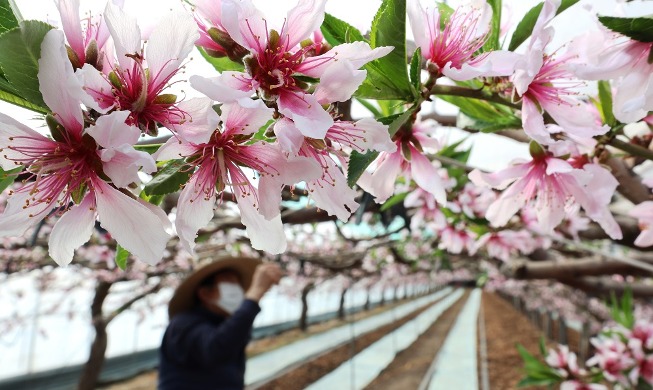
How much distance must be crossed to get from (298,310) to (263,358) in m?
7.42

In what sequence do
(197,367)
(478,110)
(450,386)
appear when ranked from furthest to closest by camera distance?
(450,386) → (197,367) → (478,110)

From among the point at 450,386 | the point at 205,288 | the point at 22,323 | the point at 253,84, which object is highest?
the point at 253,84

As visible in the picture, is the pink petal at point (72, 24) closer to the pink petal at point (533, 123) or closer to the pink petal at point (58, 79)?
the pink petal at point (58, 79)

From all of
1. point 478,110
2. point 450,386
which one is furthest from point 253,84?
point 450,386

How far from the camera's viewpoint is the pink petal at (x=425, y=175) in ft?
2.12

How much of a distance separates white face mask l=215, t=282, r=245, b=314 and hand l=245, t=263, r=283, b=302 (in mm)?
297

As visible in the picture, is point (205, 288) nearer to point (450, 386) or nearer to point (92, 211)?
point (92, 211)

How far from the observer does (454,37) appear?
1.83ft

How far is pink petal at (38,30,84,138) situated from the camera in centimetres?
35

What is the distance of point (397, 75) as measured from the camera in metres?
0.51

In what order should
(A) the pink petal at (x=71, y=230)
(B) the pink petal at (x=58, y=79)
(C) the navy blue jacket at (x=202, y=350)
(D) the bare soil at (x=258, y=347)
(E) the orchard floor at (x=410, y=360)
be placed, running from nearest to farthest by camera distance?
1. (B) the pink petal at (x=58, y=79)
2. (A) the pink petal at (x=71, y=230)
3. (C) the navy blue jacket at (x=202, y=350)
4. (E) the orchard floor at (x=410, y=360)
5. (D) the bare soil at (x=258, y=347)

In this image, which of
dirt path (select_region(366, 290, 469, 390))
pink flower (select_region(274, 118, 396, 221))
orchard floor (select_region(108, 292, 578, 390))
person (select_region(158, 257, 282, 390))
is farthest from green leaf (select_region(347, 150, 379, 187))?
dirt path (select_region(366, 290, 469, 390))

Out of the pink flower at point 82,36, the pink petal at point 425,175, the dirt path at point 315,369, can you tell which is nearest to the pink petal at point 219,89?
the pink flower at point 82,36

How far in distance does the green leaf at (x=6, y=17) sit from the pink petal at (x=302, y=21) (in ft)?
0.76
